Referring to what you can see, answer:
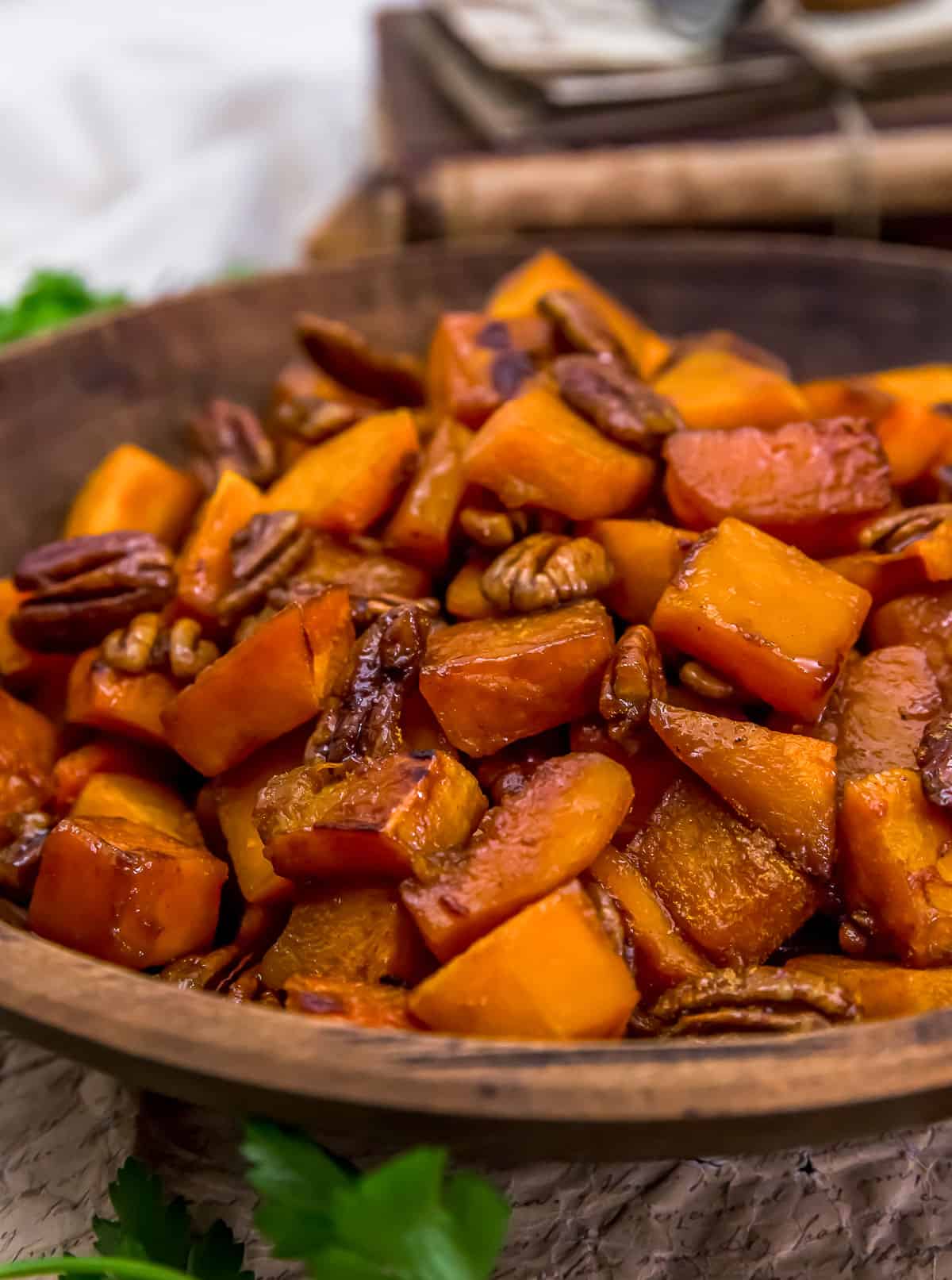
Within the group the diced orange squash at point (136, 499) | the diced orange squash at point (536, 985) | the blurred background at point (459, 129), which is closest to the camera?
the diced orange squash at point (536, 985)

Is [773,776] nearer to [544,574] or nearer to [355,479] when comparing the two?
[544,574]

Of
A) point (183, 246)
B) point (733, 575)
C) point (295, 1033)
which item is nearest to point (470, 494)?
point (733, 575)

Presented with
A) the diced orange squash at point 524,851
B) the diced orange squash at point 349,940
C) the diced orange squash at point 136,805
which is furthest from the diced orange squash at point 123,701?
the diced orange squash at point 524,851

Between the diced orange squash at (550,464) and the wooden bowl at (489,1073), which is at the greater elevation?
the diced orange squash at (550,464)

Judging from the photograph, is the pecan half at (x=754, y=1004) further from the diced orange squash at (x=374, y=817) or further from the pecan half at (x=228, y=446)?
the pecan half at (x=228, y=446)

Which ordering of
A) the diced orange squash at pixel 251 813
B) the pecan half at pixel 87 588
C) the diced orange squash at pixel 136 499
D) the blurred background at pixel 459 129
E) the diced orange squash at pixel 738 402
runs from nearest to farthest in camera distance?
the diced orange squash at pixel 251 813 → the pecan half at pixel 87 588 → the diced orange squash at pixel 738 402 → the diced orange squash at pixel 136 499 → the blurred background at pixel 459 129

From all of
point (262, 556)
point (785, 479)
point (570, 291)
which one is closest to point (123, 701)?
point (262, 556)
